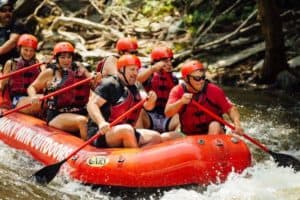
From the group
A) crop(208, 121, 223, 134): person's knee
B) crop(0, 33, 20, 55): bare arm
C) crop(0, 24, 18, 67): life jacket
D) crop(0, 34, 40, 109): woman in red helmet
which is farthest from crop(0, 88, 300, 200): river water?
crop(0, 24, 18, 67): life jacket

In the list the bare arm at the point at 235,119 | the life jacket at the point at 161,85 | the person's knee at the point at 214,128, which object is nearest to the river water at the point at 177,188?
the bare arm at the point at 235,119

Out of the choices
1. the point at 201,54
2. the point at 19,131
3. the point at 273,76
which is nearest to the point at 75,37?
the point at 201,54

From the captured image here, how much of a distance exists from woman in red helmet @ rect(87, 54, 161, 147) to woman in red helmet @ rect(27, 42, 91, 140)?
2.23 ft

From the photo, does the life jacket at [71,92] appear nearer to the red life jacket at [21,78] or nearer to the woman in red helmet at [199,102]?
the red life jacket at [21,78]

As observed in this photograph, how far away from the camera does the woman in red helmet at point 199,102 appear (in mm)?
5965

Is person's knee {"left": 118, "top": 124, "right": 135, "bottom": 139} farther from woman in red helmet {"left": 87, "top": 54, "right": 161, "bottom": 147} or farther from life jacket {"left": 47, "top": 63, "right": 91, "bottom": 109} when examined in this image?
life jacket {"left": 47, "top": 63, "right": 91, "bottom": 109}

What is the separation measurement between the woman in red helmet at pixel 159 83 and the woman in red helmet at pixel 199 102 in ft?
2.00

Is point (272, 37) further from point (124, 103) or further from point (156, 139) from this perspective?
point (124, 103)

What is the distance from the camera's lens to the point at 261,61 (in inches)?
444

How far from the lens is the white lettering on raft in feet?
20.4

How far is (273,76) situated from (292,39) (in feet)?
5.49

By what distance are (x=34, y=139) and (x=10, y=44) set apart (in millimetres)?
2380

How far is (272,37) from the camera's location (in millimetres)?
10141

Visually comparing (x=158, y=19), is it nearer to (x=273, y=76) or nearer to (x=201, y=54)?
(x=201, y=54)
